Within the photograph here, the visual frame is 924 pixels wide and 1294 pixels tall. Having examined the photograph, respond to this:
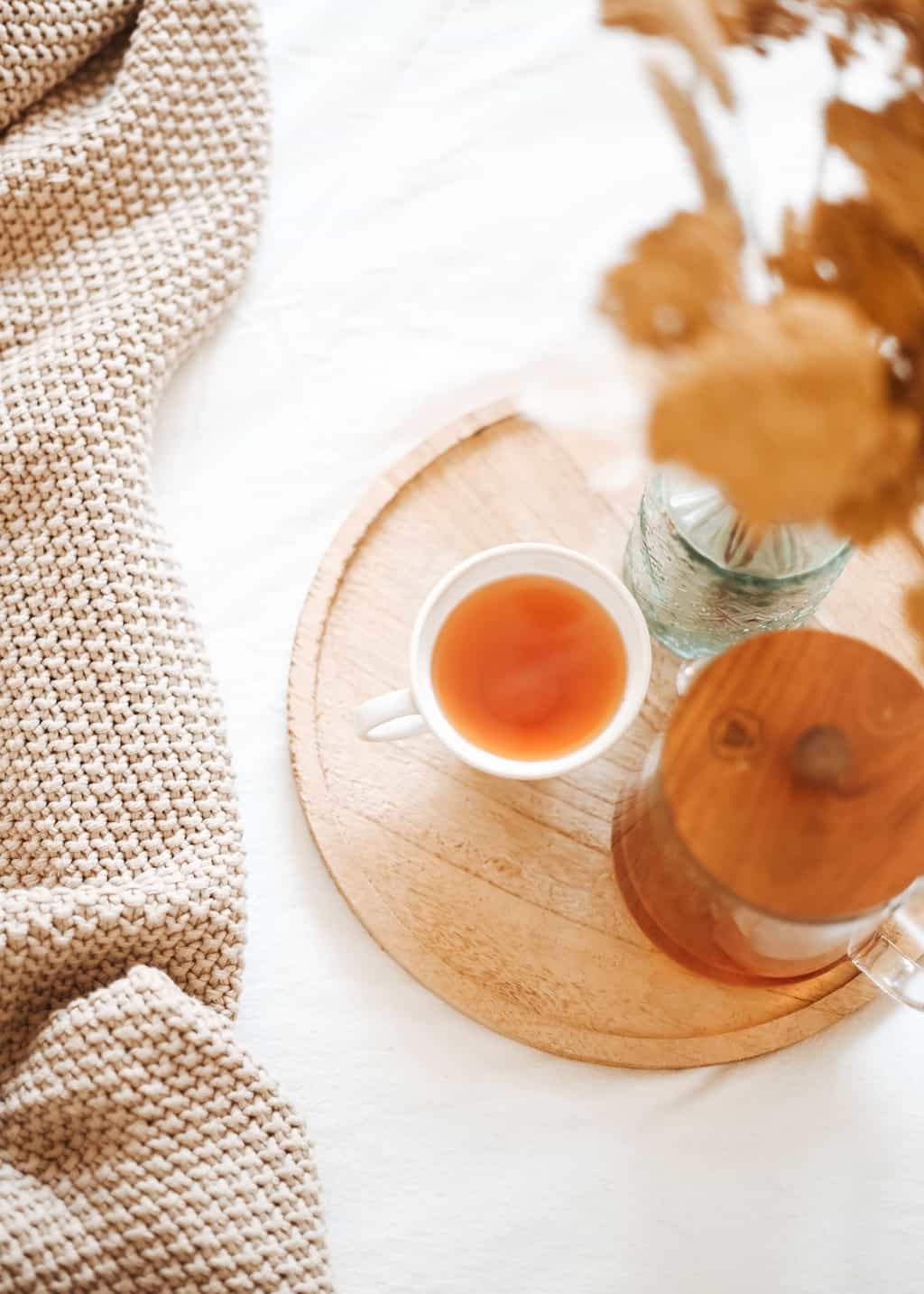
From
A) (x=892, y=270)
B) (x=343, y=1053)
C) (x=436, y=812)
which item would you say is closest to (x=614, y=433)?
(x=892, y=270)

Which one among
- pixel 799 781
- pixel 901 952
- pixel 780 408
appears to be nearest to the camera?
pixel 780 408

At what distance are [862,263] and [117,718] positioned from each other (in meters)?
0.43

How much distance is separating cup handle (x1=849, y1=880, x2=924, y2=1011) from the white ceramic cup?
6.5 inches

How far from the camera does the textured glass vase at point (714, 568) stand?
50 centimetres

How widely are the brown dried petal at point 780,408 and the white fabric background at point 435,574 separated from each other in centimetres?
28

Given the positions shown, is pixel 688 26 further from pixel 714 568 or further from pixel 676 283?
pixel 714 568

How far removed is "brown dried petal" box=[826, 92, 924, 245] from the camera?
33 cm

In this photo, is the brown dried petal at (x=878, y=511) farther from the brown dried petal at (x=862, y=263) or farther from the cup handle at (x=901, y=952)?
the cup handle at (x=901, y=952)

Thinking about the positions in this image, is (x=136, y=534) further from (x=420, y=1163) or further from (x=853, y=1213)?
(x=853, y=1213)

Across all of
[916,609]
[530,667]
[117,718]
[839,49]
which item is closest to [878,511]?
[916,609]

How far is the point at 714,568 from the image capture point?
0.51 meters

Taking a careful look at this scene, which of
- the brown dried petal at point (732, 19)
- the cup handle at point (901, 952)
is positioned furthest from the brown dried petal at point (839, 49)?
the cup handle at point (901, 952)

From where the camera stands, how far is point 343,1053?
24.0 inches

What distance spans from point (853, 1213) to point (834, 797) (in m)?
0.31
